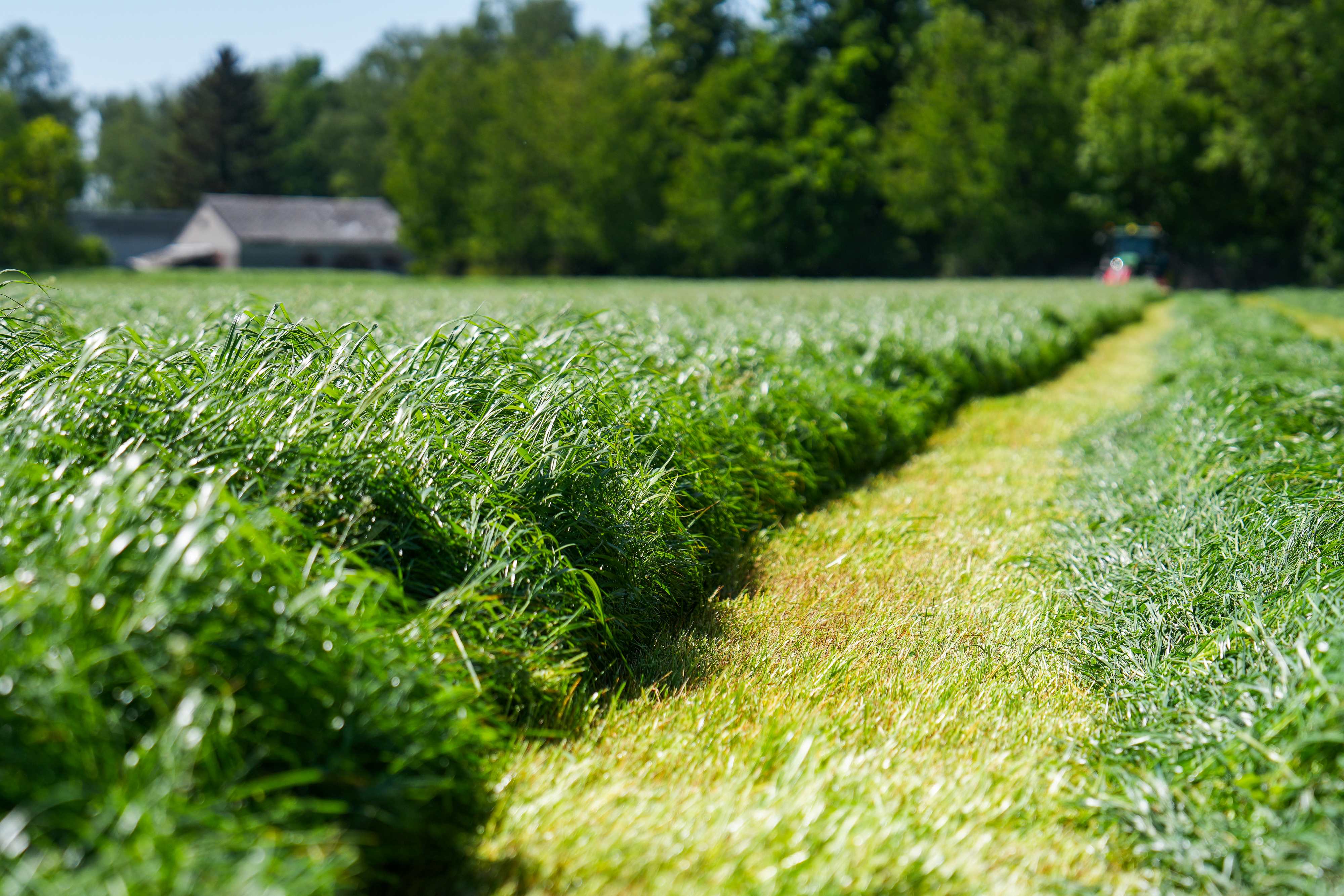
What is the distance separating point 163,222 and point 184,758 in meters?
83.8

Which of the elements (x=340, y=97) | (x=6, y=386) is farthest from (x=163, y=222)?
(x=6, y=386)

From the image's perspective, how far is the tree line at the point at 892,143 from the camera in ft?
123

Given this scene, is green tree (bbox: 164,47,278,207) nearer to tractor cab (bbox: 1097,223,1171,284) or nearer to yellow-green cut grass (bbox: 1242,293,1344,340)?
tractor cab (bbox: 1097,223,1171,284)

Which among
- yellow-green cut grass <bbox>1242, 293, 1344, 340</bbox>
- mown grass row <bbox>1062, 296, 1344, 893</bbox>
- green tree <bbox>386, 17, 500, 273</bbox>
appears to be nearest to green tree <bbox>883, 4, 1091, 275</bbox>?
yellow-green cut grass <bbox>1242, 293, 1344, 340</bbox>

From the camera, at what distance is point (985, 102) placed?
42.6 meters

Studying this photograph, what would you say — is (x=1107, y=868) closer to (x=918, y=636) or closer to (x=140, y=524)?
(x=918, y=636)

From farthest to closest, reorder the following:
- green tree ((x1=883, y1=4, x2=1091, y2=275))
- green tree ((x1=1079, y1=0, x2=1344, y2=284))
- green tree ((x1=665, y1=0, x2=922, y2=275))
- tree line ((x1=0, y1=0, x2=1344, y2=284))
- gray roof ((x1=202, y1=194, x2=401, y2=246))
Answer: gray roof ((x1=202, y1=194, x2=401, y2=246))
green tree ((x1=665, y1=0, x2=922, y2=275))
green tree ((x1=883, y1=4, x2=1091, y2=275))
tree line ((x1=0, y1=0, x2=1344, y2=284))
green tree ((x1=1079, y1=0, x2=1344, y2=284))

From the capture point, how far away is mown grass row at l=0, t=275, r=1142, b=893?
1516mm

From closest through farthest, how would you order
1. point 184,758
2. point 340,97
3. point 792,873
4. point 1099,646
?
point 184,758 → point 792,873 → point 1099,646 → point 340,97

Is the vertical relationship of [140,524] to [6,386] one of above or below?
below

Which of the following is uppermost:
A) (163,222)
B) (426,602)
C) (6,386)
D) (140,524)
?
(163,222)

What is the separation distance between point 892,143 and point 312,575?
150 ft

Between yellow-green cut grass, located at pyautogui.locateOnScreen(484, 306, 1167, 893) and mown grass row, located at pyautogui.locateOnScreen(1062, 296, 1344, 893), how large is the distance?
0.44 ft

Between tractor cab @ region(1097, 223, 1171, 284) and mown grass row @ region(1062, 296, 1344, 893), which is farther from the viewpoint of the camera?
tractor cab @ region(1097, 223, 1171, 284)
